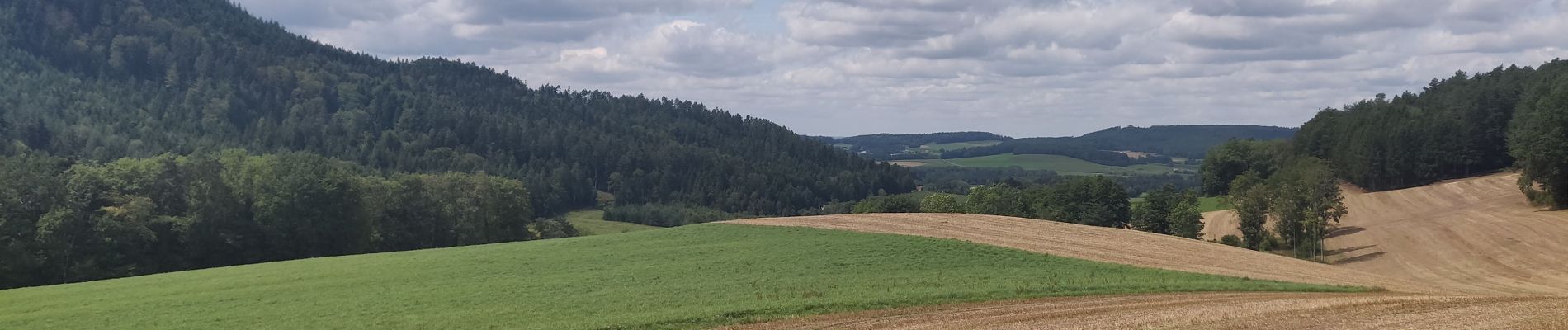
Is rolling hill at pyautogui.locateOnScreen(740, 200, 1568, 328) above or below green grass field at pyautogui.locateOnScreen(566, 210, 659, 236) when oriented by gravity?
above

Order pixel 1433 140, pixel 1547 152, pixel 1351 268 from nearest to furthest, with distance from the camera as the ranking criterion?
1. pixel 1351 268
2. pixel 1547 152
3. pixel 1433 140

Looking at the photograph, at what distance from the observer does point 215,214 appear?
82000 millimetres

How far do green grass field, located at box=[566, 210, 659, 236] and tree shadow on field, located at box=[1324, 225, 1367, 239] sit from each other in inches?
3351

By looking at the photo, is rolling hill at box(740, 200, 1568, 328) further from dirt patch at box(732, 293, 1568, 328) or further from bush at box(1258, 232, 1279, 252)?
bush at box(1258, 232, 1279, 252)

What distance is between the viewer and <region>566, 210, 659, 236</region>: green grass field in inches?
5989

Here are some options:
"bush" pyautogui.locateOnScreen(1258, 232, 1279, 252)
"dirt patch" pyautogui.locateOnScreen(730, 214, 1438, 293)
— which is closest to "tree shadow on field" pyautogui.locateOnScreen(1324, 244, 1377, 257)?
"bush" pyautogui.locateOnScreen(1258, 232, 1279, 252)

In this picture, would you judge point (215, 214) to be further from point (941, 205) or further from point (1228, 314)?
point (941, 205)

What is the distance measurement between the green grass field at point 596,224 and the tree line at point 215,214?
29002 millimetres

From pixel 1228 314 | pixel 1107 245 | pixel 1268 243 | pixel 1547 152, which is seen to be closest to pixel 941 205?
pixel 1268 243

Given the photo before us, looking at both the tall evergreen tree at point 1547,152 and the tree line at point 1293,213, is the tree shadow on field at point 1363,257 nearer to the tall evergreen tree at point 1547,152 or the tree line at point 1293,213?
the tree line at point 1293,213

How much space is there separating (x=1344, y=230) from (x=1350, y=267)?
1181 inches

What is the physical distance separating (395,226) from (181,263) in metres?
25.4

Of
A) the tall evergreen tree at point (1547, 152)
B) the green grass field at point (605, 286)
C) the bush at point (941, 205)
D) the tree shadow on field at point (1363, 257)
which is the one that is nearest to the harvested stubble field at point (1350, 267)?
the tree shadow on field at point (1363, 257)

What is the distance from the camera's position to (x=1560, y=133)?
76.7 metres
